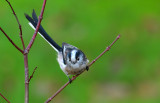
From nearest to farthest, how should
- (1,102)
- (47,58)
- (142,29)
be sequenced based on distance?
(1,102) → (47,58) → (142,29)

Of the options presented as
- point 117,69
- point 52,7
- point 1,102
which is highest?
point 52,7

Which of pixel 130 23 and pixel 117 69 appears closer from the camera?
pixel 117 69

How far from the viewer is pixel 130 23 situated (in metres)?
10.1

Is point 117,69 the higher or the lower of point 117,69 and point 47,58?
the lower

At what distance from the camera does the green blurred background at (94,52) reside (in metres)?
8.30

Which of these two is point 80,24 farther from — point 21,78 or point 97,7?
point 21,78

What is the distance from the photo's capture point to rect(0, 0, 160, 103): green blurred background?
8.30 metres

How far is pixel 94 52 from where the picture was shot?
906 centimetres

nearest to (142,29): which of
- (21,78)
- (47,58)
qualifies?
(47,58)

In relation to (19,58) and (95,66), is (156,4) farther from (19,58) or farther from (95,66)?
Result: (19,58)

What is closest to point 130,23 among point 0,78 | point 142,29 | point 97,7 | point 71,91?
point 142,29

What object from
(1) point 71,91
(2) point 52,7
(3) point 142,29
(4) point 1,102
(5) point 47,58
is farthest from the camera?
(2) point 52,7

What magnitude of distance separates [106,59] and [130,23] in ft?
5.10

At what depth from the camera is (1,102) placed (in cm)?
762
